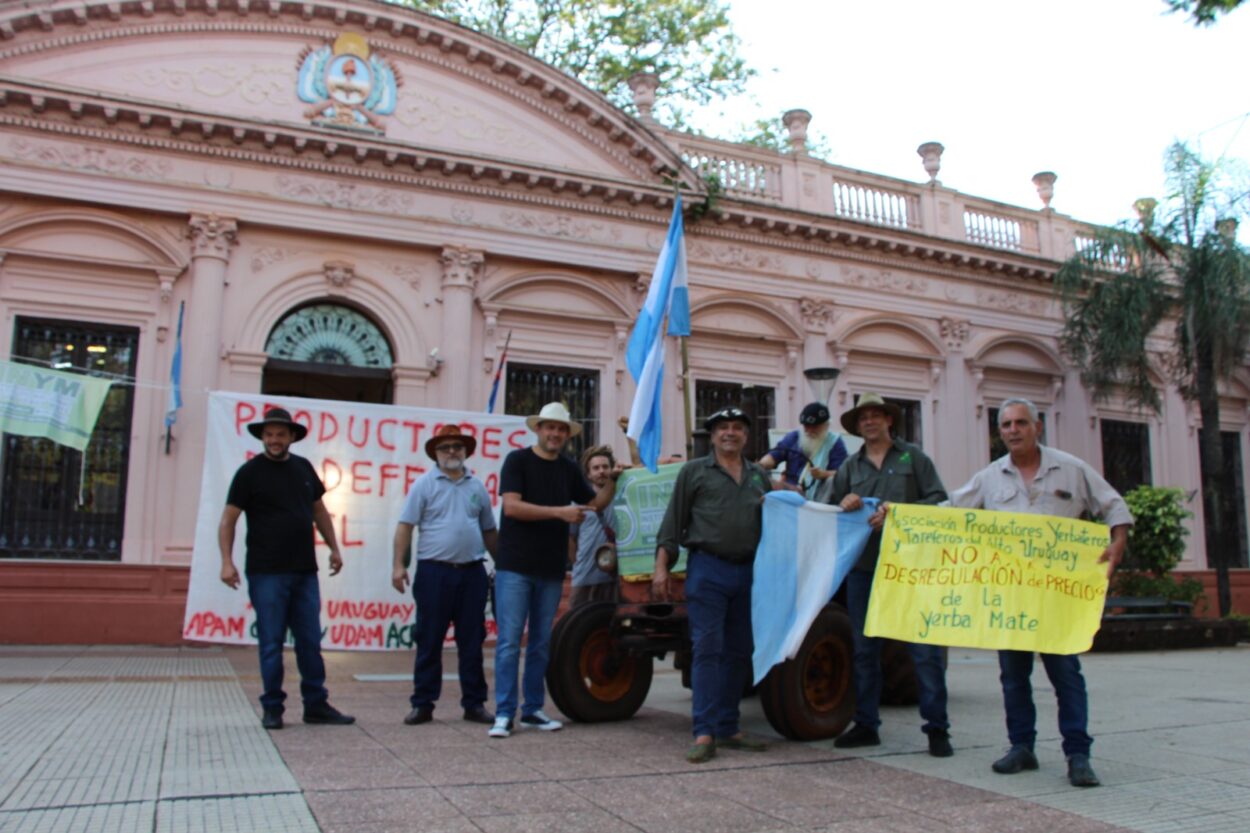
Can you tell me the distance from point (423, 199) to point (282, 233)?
6.67 ft

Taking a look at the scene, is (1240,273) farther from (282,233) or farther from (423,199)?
(282,233)

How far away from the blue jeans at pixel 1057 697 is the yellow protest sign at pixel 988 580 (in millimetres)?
93

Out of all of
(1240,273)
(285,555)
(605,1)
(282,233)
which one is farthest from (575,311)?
Answer: (605,1)

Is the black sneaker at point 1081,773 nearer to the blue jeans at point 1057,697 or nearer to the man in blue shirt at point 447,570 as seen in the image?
the blue jeans at point 1057,697

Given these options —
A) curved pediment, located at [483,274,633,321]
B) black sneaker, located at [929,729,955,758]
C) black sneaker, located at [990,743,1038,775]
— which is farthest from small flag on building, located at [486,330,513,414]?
black sneaker, located at [990,743,1038,775]

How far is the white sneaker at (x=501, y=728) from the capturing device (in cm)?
574

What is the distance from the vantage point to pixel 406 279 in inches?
585

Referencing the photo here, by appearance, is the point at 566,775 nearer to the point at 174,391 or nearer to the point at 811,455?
the point at 811,455

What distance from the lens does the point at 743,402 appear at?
17.0 m

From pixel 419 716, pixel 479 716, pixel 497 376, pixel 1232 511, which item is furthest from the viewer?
pixel 1232 511

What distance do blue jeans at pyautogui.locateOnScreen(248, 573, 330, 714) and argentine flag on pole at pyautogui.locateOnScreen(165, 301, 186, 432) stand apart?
7.74m

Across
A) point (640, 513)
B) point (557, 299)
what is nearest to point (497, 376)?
point (557, 299)

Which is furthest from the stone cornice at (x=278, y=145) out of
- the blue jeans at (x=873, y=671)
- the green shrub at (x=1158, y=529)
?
the blue jeans at (x=873, y=671)

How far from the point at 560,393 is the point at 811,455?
29.8 ft
